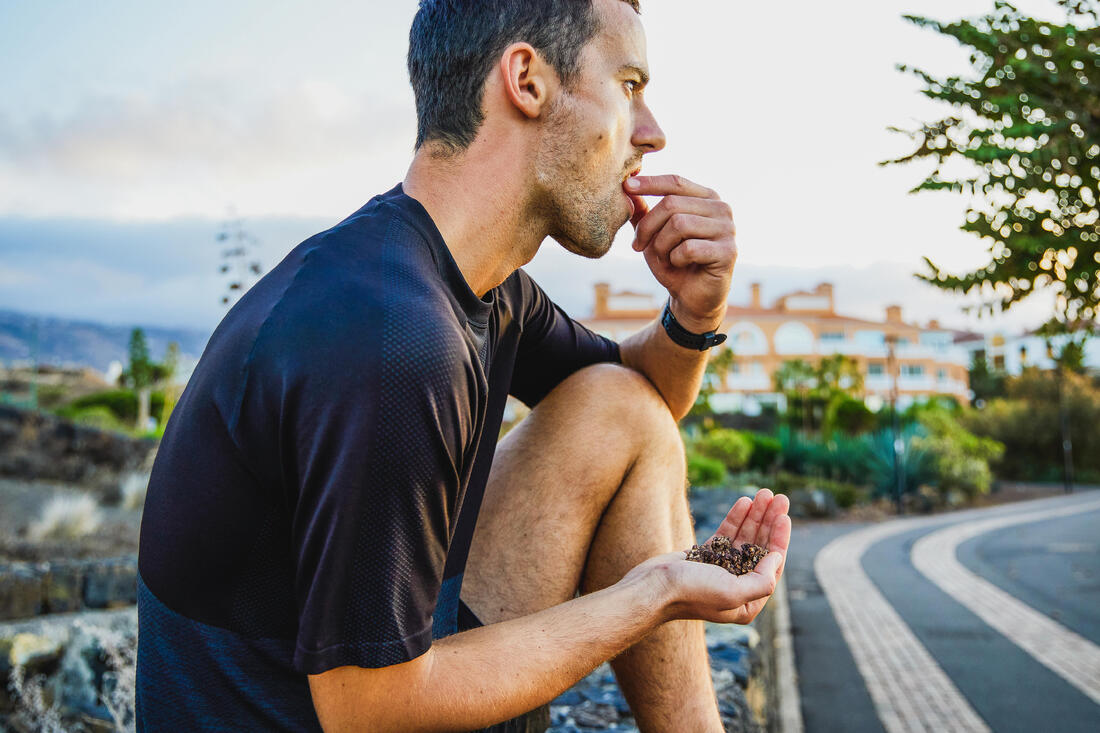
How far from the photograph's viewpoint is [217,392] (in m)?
1.11

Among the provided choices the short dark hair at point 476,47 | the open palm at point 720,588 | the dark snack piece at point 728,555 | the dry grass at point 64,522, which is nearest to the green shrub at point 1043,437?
the dry grass at point 64,522

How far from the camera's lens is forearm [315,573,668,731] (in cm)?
105

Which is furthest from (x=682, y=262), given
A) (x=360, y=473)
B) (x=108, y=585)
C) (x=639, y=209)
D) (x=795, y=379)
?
(x=795, y=379)

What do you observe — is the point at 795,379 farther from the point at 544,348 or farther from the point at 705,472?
the point at 544,348

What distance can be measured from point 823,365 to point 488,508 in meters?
38.4

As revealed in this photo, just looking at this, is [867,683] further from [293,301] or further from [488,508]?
[293,301]

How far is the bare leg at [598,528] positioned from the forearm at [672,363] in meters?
0.31

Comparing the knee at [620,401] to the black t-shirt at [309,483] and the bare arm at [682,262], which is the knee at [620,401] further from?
the black t-shirt at [309,483]

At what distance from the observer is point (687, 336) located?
215 centimetres

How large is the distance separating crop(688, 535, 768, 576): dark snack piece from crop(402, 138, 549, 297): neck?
0.62 meters

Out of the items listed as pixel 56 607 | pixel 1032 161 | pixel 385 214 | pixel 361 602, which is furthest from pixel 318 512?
pixel 56 607

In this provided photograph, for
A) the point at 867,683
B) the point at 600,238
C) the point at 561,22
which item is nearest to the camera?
the point at 561,22

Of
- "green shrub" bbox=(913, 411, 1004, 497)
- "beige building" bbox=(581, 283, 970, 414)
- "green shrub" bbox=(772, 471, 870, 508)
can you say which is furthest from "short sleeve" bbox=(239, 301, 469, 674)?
"beige building" bbox=(581, 283, 970, 414)

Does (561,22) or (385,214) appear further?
(561,22)
